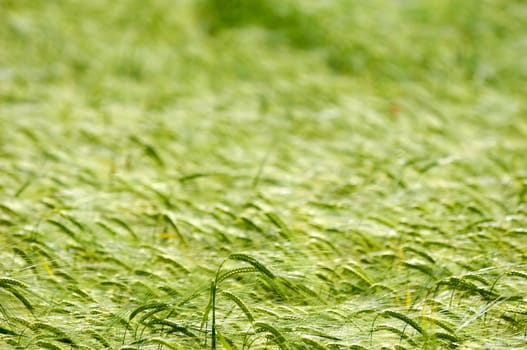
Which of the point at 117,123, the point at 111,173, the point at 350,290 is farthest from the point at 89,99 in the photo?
the point at 350,290

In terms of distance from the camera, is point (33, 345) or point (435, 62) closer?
point (33, 345)

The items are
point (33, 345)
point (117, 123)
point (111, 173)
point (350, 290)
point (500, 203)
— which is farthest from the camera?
point (117, 123)

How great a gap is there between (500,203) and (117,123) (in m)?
2.31

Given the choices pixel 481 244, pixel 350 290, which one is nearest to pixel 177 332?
pixel 350 290

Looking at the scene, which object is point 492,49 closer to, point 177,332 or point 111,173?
point 111,173

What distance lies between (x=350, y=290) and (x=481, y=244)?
501mm

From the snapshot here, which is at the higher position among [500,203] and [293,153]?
[500,203]

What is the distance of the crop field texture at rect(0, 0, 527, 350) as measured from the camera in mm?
1998

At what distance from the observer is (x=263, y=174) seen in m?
3.47

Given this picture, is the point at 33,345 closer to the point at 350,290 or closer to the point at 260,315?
the point at 260,315

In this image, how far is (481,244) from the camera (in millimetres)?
2416

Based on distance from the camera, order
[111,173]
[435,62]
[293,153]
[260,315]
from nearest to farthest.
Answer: [260,315] → [111,173] → [293,153] → [435,62]

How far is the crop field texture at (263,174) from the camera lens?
2.00 metres

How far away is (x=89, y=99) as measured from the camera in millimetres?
4695
